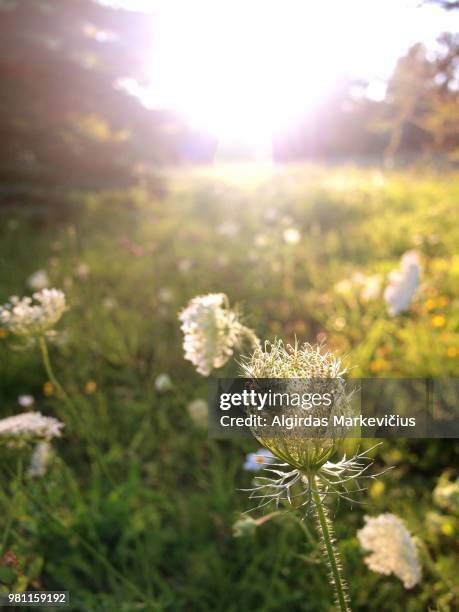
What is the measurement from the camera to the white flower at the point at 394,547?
4.98ft

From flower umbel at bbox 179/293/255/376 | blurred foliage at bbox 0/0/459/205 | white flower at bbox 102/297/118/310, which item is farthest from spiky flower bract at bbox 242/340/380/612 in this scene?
blurred foliage at bbox 0/0/459/205

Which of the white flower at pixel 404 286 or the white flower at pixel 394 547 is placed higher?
the white flower at pixel 404 286

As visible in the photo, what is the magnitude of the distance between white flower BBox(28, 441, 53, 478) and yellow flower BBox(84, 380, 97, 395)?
3.16ft

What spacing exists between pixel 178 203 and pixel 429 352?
21.8ft

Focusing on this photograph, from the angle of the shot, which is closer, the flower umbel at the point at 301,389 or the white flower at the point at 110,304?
the flower umbel at the point at 301,389

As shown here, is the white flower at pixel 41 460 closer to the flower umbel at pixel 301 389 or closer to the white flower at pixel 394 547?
the white flower at pixel 394 547

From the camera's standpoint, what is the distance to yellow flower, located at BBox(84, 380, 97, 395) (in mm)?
3277

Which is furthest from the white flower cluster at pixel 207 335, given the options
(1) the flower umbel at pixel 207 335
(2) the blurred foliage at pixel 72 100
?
(2) the blurred foliage at pixel 72 100

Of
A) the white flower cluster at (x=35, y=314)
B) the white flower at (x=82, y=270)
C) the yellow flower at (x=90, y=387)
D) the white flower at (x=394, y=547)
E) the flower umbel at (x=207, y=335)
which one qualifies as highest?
the white flower at (x=82, y=270)

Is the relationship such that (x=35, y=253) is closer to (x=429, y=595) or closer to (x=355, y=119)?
(x=429, y=595)

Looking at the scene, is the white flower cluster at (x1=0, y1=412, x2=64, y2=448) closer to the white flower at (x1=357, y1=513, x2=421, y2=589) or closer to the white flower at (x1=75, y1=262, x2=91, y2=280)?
the white flower at (x1=357, y1=513, x2=421, y2=589)

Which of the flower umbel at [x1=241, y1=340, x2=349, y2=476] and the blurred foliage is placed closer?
the flower umbel at [x1=241, y1=340, x2=349, y2=476]

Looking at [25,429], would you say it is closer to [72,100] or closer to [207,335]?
[207,335]

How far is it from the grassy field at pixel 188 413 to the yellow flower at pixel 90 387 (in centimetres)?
2
